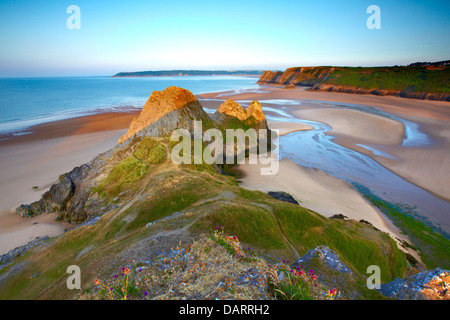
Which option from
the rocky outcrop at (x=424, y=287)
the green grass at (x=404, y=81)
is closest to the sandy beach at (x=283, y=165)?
the rocky outcrop at (x=424, y=287)

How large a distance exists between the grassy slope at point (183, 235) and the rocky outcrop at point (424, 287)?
213cm

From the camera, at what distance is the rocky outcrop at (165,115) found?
23625mm

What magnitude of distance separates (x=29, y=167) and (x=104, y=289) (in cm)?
3234

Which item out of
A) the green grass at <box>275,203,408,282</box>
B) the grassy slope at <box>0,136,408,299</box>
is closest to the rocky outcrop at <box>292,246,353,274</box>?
the grassy slope at <box>0,136,408,299</box>

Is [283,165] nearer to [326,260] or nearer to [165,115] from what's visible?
[165,115]

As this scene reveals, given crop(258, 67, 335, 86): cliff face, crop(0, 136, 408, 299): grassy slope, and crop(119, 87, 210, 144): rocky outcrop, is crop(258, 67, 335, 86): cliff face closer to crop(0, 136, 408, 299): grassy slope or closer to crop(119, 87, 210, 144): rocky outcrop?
crop(119, 87, 210, 144): rocky outcrop

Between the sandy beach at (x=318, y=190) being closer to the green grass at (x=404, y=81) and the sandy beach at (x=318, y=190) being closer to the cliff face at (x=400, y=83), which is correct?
the cliff face at (x=400, y=83)

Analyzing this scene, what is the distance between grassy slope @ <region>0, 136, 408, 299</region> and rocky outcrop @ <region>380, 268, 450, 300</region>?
6.98 feet

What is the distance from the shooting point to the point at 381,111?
66.8m

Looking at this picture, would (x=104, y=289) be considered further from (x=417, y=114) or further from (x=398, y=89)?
(x=398, y=89)

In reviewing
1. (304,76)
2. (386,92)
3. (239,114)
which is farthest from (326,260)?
(304,76)

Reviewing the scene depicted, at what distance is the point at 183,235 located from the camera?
9.10 metres

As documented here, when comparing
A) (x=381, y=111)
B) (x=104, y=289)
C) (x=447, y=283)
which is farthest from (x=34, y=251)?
(x=381, y=111)

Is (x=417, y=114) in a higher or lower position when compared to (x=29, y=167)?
higher
